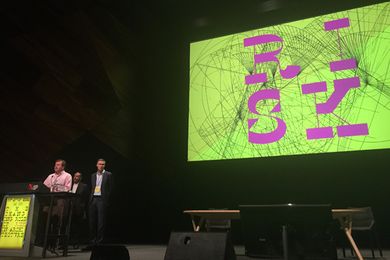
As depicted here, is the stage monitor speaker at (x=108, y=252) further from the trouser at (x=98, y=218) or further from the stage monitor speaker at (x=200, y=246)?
the trouser at (x=98, y=218)

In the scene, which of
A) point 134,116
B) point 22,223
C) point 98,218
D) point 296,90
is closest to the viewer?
point 22,223

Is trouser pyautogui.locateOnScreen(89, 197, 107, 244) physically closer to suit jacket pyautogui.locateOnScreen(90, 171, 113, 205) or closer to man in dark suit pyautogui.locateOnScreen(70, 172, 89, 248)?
suit jacket pyautogui.locateOnScreen(90, 171, 113, 205)

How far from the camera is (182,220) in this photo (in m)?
5.90

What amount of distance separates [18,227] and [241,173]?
3.21 metres

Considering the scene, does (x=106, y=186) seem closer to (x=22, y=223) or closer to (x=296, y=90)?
(x=22, y=223)

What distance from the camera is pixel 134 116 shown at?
677 cm

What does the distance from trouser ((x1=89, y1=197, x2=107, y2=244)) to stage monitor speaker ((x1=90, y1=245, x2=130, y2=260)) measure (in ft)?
8.08

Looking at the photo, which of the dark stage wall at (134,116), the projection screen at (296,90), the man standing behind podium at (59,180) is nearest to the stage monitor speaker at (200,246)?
the man standing behind podium at (59,180)

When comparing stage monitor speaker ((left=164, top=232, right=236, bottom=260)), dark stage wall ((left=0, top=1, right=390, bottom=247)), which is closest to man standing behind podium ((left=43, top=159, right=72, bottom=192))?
dark stage wall ((left=0, top=1, right=390, bottom=247))

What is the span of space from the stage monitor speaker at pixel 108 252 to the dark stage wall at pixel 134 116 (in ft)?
10.6

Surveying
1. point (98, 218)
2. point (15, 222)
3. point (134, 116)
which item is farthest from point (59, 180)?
point (134, 116)

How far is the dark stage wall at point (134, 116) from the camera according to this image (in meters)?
5.43

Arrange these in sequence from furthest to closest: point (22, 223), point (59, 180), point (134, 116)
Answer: point (134, 116)
point (59, 180)
point (22, 223)

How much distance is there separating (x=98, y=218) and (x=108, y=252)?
8.66 ft
